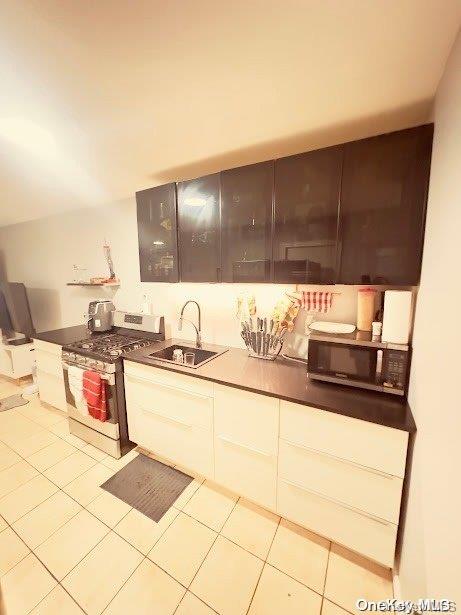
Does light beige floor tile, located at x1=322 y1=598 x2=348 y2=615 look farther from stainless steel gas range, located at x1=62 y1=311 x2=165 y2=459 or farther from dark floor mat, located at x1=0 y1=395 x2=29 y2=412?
dark floor mat, located at x1=0 y1=395 x2=29 y2=412

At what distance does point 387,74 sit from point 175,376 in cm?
197

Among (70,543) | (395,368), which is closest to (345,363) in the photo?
(395,368)

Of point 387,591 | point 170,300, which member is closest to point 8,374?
point 170,300

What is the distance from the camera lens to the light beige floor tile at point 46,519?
4.86ft

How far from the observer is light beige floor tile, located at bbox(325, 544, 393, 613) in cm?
121

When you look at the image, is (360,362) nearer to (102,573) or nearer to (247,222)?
(247,222)

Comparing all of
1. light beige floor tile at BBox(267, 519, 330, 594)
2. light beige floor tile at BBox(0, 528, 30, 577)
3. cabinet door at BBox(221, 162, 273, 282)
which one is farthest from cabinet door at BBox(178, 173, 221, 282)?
light beige floor tile at BBox(0, 528, 30, 577)

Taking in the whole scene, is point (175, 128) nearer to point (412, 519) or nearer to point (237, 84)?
point (237, 84)

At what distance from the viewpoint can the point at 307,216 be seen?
1.47 metres

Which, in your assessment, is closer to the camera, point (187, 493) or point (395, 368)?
point (395, 368)

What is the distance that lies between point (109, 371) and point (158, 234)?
3.89 feet

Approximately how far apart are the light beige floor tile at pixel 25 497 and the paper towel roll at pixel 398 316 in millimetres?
2533

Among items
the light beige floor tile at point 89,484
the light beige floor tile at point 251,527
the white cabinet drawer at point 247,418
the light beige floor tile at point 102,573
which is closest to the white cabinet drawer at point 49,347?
the light beige floor tile at point 89,484
